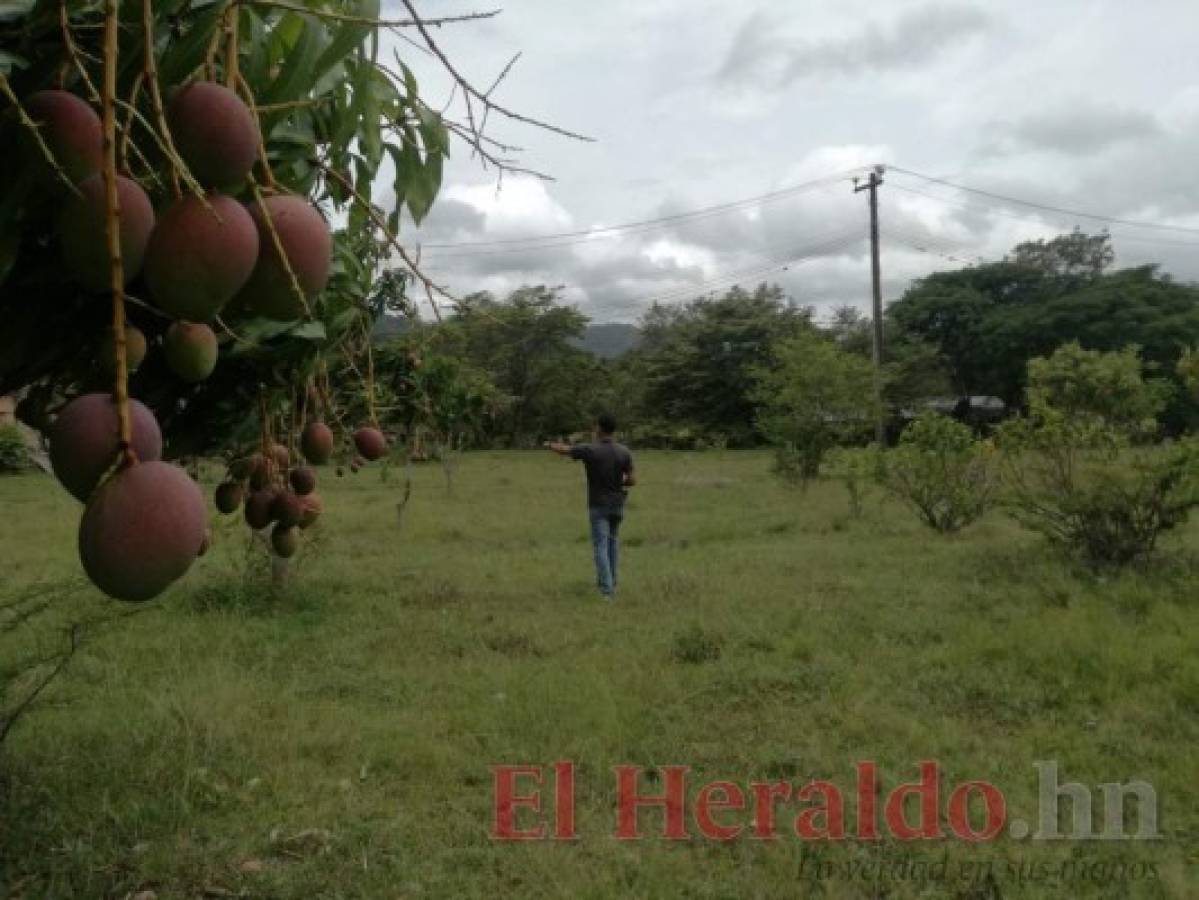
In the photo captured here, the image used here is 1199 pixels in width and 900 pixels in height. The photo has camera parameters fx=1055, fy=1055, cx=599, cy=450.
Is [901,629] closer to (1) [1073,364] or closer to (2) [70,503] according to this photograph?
(2) [70,503]

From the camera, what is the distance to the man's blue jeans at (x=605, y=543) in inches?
268

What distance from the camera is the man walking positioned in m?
6.84

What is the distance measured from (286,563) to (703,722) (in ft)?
12.1

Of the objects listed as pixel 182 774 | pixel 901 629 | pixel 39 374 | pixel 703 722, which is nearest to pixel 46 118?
pixel 39 374

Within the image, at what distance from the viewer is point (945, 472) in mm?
9711

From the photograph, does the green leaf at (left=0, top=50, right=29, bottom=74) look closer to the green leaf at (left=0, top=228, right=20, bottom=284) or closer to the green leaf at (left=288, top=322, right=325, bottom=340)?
the green leaf at (left=0, top=228, right=20, bottom=284)

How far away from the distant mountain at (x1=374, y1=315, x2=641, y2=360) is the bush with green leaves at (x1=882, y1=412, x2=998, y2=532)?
305 inches

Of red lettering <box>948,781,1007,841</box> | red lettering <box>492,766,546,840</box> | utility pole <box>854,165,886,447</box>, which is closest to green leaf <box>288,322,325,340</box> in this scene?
red lettering <box>492,766,546,840</box>

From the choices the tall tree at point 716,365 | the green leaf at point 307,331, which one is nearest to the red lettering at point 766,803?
the green leaf at point 307,331

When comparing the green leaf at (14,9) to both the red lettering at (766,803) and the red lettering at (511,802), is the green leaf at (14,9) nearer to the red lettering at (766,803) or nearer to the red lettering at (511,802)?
the red lettering at (511,802)

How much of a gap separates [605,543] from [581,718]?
2.75 metres

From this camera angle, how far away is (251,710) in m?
4.29

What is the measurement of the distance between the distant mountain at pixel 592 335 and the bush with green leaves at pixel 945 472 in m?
7.75

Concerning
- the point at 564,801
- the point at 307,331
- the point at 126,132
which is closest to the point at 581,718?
the point at 564,801
